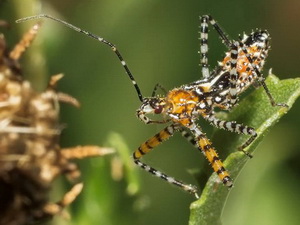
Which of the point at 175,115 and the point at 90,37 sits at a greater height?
the point at 90,37

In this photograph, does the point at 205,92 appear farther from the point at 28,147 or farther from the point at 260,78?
the point at 28,147

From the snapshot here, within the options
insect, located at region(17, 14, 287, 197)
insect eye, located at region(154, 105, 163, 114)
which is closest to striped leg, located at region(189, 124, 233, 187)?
insect, located at region(17, 14, 287, 197)

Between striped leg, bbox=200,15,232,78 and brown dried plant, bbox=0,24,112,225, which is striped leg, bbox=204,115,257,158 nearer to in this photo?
striped leg, bbox=200,15,232,78

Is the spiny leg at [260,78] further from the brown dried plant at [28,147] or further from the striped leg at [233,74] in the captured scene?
the brown dried plant at [28,147]

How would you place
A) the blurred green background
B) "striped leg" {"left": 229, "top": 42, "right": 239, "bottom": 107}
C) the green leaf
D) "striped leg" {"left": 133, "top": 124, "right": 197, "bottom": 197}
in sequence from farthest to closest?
"striped leg" {"left": 229, "top": 42, "right": 239, "bottom": 107}, "striped leg" {"left": 133, "top": 124, "right": 197, "bottom": 197}, the blurred green background, the green leaf

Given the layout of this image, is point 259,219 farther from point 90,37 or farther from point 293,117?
point 90,37

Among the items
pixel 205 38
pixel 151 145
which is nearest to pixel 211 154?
pixel 151 145

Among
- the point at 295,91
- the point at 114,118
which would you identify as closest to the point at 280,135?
the point at 295,91
